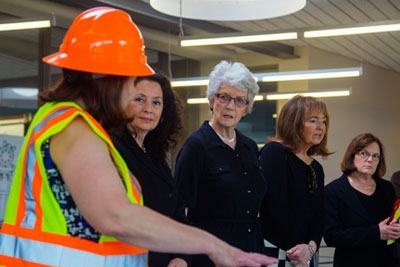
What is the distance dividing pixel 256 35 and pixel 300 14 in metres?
2.44

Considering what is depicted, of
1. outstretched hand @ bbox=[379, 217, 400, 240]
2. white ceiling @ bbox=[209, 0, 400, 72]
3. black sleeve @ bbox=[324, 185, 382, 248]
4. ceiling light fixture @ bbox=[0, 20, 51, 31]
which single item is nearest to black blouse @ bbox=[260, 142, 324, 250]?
black sleeve @ bbox=[324, 185, 382, 248]

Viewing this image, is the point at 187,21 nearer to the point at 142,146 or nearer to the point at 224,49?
the point at 224,49

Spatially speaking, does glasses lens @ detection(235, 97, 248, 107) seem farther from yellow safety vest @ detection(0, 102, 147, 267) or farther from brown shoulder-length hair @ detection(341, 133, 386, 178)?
yellow safety vest @ detection(0, 102, 147, 267)

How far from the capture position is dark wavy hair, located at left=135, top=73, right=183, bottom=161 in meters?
2.69

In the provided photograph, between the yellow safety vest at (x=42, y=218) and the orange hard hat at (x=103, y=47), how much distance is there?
108 millimetres

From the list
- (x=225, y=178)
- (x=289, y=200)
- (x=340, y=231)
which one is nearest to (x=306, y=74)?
(x=340, y=231)

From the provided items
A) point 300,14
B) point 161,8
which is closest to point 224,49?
point 300,14

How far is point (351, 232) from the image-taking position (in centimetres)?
424

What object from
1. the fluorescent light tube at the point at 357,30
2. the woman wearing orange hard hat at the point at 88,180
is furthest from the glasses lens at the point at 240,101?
the fluorescent light tube at the point at 357,30

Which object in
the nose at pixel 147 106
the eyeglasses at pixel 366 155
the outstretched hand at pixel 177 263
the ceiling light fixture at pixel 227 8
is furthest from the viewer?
the ceiling light fixture at pixel 227 8

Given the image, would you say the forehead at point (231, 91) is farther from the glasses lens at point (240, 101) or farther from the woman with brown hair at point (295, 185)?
the woman with brown hair at point (295, 185)

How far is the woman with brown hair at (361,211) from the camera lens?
422cm

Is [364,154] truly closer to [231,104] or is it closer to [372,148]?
[372,148]

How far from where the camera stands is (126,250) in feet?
5.49
